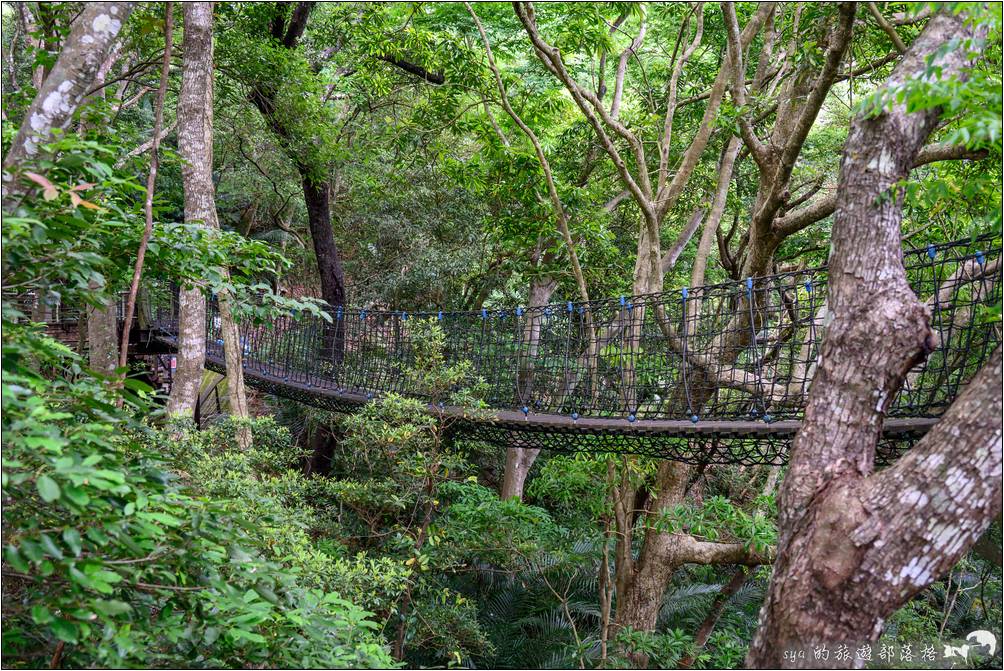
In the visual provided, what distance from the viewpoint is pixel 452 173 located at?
4.51 meters

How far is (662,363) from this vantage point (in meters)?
3.58

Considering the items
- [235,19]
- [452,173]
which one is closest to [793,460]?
[452,173]

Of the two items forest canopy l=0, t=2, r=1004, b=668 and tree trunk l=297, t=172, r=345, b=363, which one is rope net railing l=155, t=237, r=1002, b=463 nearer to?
forest canopy l=0, t=2, r=1004, b=668

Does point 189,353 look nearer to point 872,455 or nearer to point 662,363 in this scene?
point 662,363

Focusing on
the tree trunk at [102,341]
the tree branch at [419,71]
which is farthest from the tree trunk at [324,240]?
the tree trunk at [102,341]

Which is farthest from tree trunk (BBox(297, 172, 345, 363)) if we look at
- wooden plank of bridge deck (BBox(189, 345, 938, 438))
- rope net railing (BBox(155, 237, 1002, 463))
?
wooden plank of bridge deck (BBox(189, 345, 938, 438))

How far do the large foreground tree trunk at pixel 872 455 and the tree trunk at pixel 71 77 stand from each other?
200 centimetres

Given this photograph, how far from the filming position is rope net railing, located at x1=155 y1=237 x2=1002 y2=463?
2.34 meters

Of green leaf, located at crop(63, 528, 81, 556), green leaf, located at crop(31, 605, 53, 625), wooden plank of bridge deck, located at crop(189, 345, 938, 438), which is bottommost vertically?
green leaf, located at crop(31, 605, 53, 625)

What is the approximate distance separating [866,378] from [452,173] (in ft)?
10.3

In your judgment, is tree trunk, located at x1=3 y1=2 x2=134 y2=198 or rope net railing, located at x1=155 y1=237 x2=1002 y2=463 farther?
rope net railing, located at x1=155 y1=237 x2=1002 y2=463

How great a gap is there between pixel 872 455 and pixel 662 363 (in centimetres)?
173

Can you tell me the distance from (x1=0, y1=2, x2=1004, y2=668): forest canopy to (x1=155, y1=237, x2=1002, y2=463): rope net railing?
0.03m

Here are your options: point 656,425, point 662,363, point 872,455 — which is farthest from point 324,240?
point 872,455
